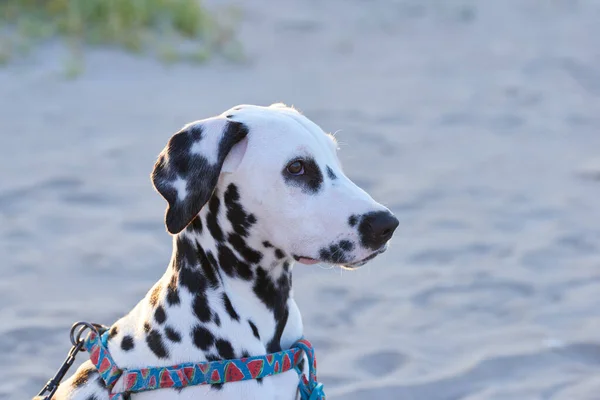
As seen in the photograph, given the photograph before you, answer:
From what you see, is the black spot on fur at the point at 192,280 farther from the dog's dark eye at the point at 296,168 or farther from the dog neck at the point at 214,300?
the dog's dark eye at the point at 296,168

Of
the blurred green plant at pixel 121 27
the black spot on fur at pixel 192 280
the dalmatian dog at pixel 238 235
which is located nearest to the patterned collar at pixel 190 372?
the dalmatian dog at pixel 238 235

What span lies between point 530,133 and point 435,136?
840 mm

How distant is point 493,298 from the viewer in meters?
5.95

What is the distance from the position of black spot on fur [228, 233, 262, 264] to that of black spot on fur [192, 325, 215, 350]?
11.3 inches

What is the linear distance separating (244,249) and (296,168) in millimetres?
328

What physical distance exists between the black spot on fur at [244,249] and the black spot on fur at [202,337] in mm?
286

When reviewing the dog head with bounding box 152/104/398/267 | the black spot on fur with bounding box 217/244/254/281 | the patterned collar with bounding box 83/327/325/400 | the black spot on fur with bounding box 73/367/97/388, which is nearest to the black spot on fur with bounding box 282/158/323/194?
the dog head with bounding box 152/104/398/267

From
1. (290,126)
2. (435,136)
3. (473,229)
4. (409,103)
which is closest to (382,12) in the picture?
(409,103)

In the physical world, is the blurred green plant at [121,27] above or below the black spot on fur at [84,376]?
above

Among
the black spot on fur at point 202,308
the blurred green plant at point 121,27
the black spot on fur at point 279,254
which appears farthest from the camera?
the blurred green plant at point 121,27

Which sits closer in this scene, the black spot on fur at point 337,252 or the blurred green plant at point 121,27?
the black spot on fur at point 337,252

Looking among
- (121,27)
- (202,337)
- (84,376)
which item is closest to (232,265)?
(202,337)

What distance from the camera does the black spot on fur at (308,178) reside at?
340 cm

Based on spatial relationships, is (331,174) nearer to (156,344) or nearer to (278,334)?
(278,334)
